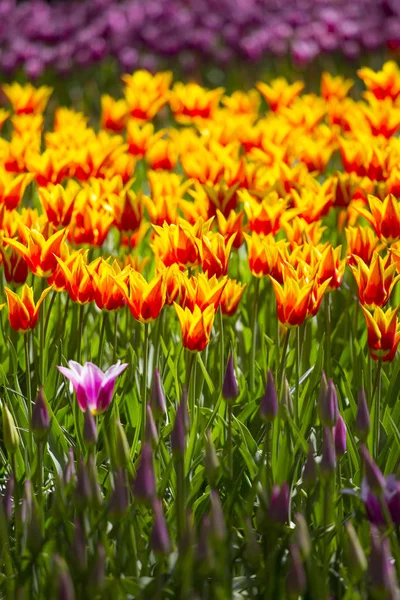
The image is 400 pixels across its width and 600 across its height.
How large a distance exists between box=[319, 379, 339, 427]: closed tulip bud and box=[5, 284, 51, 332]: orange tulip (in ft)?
2.69

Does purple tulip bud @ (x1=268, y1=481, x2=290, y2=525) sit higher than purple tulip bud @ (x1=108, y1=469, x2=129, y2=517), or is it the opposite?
purple tulip bud @ (x1=108, y1=469, x2=129, y2=517)

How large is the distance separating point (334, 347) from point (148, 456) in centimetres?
156

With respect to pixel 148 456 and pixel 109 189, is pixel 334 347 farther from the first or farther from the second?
pixel 148 456

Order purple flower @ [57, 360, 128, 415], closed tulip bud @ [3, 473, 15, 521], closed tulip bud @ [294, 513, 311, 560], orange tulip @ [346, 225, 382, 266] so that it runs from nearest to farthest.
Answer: closed tulip bud @ [294, 513, 311, 560], closed tulip bud @ [3, 473, 15, 521], purple flower @ [57, 360, 128, 415], orange tulip @ [346, 225, 382, 266]

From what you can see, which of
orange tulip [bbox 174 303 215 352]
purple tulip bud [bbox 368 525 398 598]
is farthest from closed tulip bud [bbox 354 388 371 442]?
purple tulip bud [bbox 368 525 398 598]

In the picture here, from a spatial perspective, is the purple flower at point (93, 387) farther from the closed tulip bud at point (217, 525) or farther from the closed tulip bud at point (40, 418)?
the closed tulip bud at point (217, 525)

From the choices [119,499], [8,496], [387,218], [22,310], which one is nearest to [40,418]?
[8,496]

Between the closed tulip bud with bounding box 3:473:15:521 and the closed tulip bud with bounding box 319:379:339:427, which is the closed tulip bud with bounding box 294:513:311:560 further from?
the closed tulip bud with bounding box 3:473:15:521

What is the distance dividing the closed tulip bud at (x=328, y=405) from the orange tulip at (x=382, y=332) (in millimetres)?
247

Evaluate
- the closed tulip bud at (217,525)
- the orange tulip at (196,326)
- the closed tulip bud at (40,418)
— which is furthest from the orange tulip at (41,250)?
the closed tulip bud at (217,525)

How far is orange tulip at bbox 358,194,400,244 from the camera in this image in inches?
125

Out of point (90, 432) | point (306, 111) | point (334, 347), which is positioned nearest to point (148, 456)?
point (90, 432)

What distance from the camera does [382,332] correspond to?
2643mm

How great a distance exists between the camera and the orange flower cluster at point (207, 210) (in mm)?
2750
